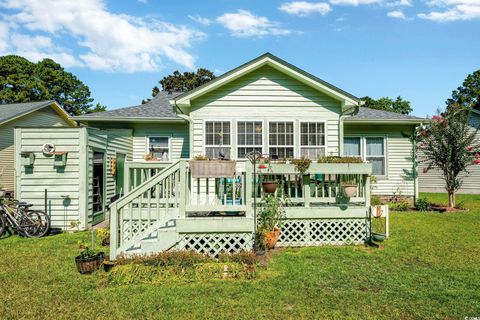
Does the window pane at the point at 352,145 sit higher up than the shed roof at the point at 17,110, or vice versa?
the shed roof at the point at 17,110

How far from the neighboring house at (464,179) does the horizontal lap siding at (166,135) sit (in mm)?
13346

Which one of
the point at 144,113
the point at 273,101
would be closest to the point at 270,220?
the point at 273,101

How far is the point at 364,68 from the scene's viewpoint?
14867 mm

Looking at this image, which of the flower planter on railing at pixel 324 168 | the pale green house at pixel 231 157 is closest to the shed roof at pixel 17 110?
the pale green house at pixel 231 157

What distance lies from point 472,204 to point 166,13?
14688 millimetres

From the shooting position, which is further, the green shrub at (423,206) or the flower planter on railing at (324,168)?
the green shrub at (423,206)

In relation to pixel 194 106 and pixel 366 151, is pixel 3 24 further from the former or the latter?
pixel 366 151

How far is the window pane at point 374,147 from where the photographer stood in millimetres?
12894

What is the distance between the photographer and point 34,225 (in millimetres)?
7730

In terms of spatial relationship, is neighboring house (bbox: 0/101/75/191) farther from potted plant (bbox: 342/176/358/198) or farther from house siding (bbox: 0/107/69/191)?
potted plant (bbox: 342/176/358/198)

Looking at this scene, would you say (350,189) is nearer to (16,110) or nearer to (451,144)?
(451,144)

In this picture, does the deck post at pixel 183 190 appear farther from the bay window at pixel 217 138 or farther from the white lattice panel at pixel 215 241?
the bay window at pixel 217 138

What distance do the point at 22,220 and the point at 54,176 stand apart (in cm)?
136

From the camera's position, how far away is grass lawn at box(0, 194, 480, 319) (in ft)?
11.6
